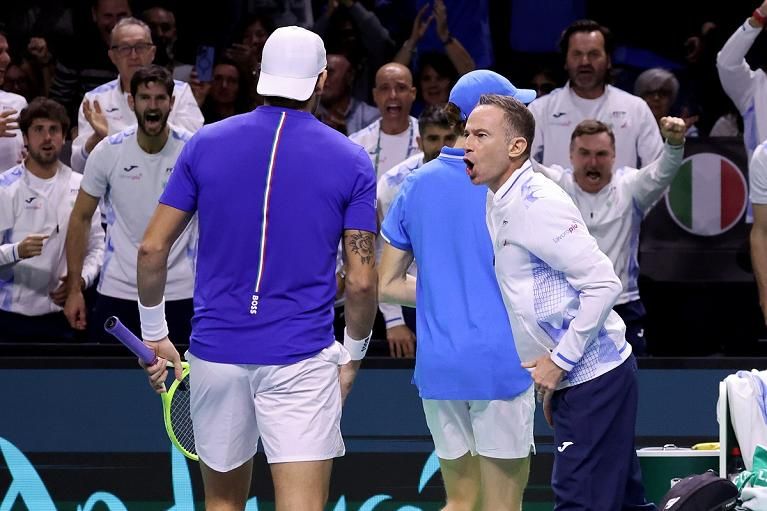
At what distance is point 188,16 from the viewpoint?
31.2 feet

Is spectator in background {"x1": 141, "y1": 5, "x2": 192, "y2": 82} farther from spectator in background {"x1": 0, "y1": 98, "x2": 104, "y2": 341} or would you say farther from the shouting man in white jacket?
the shouting man in white jacket

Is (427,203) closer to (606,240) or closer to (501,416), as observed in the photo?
(501,416)

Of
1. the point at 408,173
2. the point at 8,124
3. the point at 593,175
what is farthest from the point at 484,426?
the point at 8,124

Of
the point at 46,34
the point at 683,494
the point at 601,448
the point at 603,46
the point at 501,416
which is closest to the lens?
the point at 683,494

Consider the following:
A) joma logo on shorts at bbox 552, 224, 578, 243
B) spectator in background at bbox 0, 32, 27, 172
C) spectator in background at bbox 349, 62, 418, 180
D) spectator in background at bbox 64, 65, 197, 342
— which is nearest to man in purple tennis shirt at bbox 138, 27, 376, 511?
joma logo on shorts at bbox 552, 224, 578, 243

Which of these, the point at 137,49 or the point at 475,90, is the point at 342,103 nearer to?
the point at 137,49

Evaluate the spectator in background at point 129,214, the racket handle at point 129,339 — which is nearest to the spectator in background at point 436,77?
the spectator in background at point 129,214

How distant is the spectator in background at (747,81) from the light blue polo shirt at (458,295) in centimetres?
300

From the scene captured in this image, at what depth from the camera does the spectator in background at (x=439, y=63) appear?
28.2 feet

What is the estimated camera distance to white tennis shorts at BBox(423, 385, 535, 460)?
525 cm

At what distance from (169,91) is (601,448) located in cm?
332

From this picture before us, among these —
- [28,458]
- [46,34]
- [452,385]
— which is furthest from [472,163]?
[46,34]

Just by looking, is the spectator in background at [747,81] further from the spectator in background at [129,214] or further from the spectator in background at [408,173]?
the spectator in background at [129,214]

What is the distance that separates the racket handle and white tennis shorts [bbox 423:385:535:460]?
1080 mm
